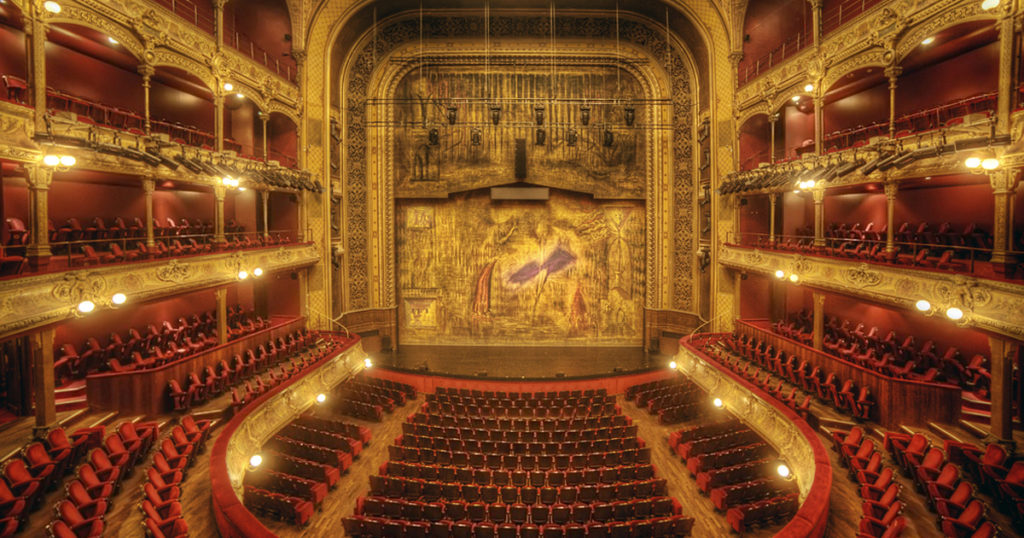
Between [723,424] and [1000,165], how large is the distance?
706 cm

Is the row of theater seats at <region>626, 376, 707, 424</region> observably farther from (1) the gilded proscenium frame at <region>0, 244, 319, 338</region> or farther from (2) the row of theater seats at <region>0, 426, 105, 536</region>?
(1) the gilded proscenium frame at <region>0, 244, 319, 338</region>

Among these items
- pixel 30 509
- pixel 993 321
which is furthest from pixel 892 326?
pixel 30 509

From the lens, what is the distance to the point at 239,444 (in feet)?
27.6

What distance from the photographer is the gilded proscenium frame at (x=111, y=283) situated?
762 cm

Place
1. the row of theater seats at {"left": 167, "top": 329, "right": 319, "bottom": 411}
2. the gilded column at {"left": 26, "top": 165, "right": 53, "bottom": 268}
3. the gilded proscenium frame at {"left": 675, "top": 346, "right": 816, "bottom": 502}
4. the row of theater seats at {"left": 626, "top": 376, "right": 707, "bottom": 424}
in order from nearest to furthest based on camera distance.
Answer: the gilded proscenium frame at {"left": 675, "top": 346, "right": 816, "bottom": 502}, the gilded column at {"left": 26, "top": 165, "right": 53, "bottom": 268}, the row of theater seats at {"left": 167, "top": 329, "right": 319, "bottom": 411}, the row of theater seats at {"left": 626, "top": 376, "right": 707, "bottom": 424}

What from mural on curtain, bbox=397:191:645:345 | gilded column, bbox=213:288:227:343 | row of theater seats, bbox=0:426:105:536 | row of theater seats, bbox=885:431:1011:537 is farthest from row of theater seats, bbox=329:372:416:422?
row of theater seats, bbox=885:431:1011:537

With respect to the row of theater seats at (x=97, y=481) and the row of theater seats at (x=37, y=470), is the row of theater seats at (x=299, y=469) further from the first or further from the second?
the row of theater seats at (x=37, y=470)

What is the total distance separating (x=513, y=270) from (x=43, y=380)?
1483cm

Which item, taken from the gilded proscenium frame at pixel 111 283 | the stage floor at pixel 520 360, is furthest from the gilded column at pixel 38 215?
the stage floor at pixel 520 360

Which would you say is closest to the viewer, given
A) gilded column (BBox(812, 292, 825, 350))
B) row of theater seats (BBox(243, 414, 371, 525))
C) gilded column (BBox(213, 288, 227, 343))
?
row of theater seats (BBox(243, 414, 371, 525))

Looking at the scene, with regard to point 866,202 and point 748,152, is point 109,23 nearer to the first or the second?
point 748,152

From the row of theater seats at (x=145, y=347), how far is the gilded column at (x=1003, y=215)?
17.3 metres

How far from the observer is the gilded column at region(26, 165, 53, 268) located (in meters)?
8.44

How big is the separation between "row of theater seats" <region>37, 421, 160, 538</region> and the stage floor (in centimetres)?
902
